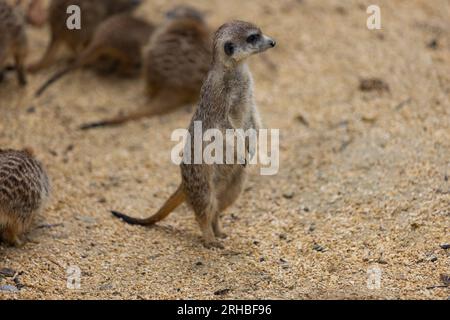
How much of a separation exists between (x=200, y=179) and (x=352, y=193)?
878mm

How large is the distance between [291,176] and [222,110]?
0.97 m

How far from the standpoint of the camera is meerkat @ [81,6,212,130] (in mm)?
5004

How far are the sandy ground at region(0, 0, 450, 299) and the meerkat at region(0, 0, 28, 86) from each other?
0.20 meters

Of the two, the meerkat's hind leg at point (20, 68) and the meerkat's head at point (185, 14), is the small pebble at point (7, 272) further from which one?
the meerkat's head at point (185, 14)

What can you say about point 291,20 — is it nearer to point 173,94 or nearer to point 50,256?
point 173,94

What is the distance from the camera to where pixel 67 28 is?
Answer: 17.4 feet

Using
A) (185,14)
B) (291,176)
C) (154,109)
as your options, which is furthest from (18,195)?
(185,14)

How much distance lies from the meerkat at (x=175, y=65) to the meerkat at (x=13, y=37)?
0.89m

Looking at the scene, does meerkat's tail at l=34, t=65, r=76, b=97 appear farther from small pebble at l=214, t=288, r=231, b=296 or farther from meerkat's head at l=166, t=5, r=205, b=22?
small pebble at l=214, t=288, r=231, b=296

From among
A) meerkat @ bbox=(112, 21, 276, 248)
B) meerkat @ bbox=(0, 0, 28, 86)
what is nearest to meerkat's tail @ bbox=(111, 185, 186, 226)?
meerkat @ bbox=(112, 21, 276, 248)

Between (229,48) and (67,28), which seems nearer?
(229,48)

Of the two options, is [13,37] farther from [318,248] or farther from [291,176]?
[318,248]

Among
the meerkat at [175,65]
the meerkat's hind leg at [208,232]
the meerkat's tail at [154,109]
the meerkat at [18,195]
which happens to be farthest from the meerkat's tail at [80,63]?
the meerkat's hind leg at [208,232]

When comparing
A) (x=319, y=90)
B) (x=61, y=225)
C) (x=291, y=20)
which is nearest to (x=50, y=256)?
(x=61, y=225)
